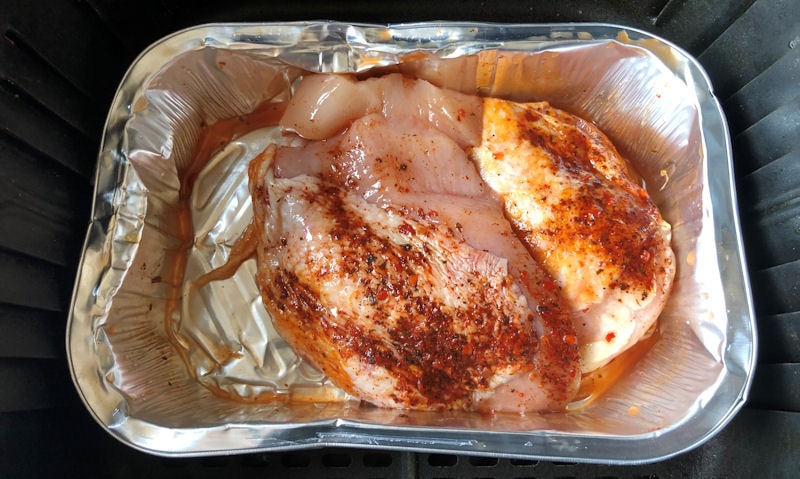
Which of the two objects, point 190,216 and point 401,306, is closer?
point 401,306

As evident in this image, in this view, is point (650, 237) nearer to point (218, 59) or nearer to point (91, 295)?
point (218, 59)

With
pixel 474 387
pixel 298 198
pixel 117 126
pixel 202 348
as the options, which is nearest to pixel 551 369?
pixel 474 387

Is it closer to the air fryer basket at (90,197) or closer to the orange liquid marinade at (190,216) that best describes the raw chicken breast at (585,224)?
the air fryer basket at (90,197)

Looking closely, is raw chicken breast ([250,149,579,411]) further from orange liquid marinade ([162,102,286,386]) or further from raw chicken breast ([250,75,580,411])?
orange liquid marinade ([162,102,286,386])

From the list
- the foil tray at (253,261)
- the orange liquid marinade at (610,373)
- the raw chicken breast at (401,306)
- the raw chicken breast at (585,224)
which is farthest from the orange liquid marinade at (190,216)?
the orange liquid marinade at (610,373)

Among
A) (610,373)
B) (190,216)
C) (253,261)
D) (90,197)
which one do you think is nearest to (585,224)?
(610,373)

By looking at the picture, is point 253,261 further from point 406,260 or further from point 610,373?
point 610,373
